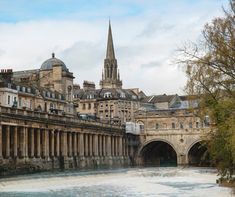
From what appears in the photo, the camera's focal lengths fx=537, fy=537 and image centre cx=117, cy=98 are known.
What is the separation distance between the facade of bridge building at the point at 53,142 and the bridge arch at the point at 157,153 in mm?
9636

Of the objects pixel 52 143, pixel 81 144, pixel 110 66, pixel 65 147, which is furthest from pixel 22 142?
pixel 110 66

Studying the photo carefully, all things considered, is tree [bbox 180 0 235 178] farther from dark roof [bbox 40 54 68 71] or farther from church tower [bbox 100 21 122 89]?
church tower [bbox 100 21 122 89]

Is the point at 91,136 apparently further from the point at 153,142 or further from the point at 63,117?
the point at 153,142

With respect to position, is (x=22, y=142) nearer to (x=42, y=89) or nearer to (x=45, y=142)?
(x=45, y=142)

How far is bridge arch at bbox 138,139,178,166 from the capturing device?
378 ft

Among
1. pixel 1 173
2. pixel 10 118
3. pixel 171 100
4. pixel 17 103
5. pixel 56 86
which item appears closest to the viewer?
pixel 1 173

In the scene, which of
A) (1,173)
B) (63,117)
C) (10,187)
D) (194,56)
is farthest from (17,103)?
(194,56)

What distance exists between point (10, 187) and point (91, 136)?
1924 inches

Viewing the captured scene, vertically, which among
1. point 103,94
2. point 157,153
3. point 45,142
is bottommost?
point 157,153

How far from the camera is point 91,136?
94.4 meters

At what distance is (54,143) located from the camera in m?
80.7

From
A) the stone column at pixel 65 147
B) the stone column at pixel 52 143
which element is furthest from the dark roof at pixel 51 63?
the stone column at pixel 52 143

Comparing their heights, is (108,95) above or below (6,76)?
above

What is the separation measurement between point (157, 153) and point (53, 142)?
4976 centimetres
